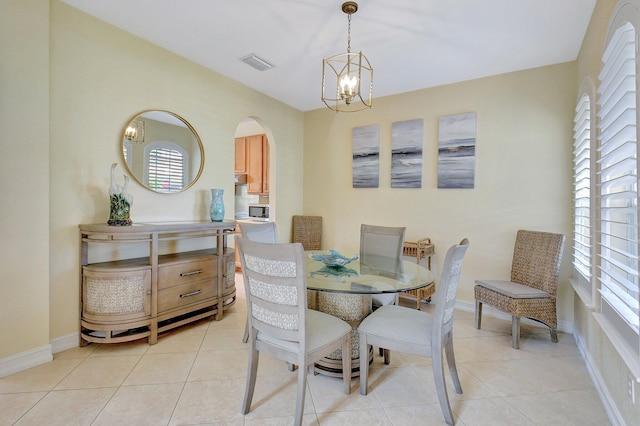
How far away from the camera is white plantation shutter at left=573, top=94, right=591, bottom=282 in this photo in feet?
7.64

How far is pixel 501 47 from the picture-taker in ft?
9.01

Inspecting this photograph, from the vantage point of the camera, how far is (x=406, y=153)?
386cm

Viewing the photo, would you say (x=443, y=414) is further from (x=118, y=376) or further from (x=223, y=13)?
(x=223, y=13)

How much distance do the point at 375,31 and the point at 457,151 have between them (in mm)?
1724

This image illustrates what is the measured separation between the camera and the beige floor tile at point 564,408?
170 centimetres

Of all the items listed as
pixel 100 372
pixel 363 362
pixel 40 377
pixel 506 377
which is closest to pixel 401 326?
pixel 363 362

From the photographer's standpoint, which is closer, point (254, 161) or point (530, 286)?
point (530, 286)

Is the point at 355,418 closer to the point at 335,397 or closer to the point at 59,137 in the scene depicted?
the point at 335,397

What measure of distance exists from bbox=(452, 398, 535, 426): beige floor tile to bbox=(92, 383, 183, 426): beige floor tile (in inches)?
66.3

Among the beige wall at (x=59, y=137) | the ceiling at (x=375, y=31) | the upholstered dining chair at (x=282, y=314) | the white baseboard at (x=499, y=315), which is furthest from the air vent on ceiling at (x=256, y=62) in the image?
the white baseboard at (x=499, y=315)

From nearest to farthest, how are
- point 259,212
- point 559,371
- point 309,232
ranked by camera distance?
1. point 559,371
2. point 309,232
3. point 259,212

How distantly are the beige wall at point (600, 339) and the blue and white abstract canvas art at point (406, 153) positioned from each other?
5.20 feet

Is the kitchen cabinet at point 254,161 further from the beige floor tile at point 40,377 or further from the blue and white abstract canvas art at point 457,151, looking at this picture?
the beige floor tile at point 40,377

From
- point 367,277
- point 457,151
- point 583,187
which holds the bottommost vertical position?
point 367,277
